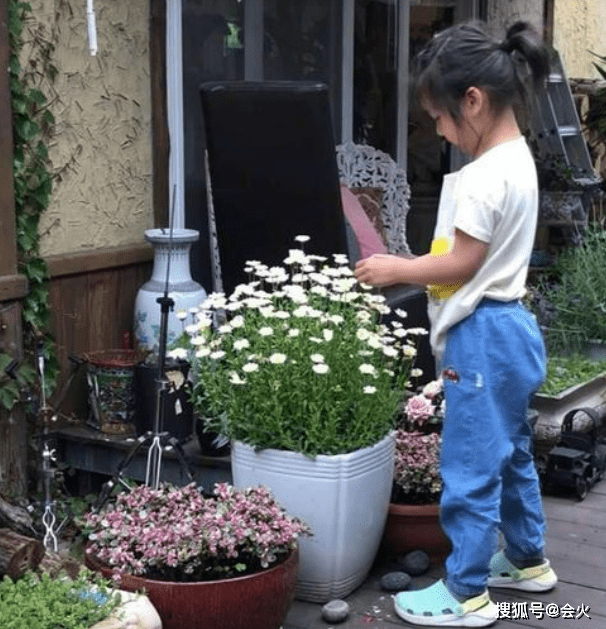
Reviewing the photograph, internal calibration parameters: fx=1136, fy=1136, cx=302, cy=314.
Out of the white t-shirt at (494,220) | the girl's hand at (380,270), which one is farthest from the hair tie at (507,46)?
the girl's hand at (380,270)

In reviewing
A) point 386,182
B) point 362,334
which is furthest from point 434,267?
point 386,182

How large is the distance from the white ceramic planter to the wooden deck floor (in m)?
0.09

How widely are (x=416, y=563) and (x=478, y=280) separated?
102 cm

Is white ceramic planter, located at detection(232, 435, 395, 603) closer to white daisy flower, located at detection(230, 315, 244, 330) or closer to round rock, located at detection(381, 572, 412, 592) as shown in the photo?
round rock, located at detection(381, 572, 412, 592)

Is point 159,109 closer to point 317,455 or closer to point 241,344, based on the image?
point 241,344

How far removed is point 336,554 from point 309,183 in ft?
4.75

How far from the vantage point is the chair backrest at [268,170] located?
400 centimetres

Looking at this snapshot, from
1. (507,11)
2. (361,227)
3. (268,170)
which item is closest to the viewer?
(268,170)

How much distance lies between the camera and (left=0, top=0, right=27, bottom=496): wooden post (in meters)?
3.62

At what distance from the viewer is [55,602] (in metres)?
2.60

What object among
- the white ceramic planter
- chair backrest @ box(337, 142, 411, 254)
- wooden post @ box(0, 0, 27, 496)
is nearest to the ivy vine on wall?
wooden post @ box(0, 0, 27, 496)

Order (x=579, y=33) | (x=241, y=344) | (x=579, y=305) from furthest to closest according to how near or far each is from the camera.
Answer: (x=579, y=33)
(x=579, y=305)
(x=241, y=344)

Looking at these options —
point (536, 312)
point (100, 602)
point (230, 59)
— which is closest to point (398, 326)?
point (100, 602)

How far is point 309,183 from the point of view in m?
4.09
